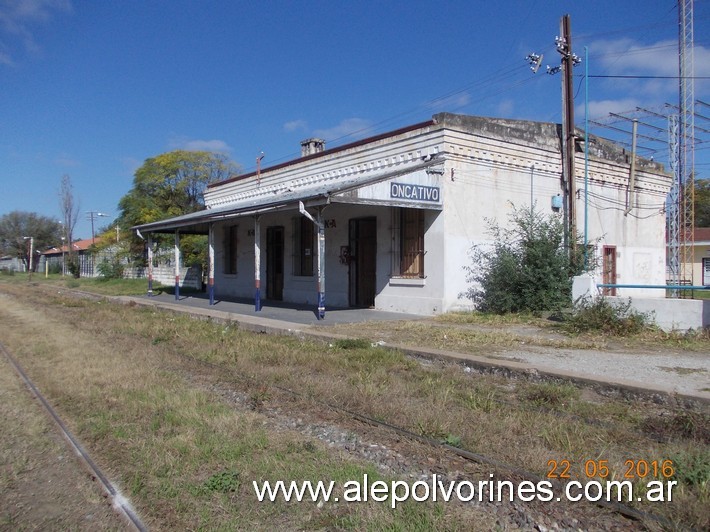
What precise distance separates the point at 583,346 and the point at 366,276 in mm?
8152

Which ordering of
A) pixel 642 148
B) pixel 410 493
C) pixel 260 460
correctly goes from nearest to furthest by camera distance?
pixel 410 493, pixel 260 460, pixel 642 148

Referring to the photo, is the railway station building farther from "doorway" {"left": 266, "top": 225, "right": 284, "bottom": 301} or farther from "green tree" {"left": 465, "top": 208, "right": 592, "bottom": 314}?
"green tree" {"left": 465, "top": 208, "right": 592, "bottom": 314}

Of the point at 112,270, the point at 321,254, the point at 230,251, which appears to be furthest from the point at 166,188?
the point at 321,254

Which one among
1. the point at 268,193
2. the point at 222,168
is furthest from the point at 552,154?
the point at 222,168

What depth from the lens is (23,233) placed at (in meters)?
93.4

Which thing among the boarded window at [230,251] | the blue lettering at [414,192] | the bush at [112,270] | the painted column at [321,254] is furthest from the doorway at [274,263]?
the bush at [112,270]

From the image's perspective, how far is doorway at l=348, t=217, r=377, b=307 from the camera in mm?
16891

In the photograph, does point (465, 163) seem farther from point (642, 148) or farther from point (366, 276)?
point (642, 148)

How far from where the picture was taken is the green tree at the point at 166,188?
4241cm

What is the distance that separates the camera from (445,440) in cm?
501

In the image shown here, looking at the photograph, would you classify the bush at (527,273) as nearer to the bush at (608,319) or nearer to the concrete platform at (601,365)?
the bush at (608,319)

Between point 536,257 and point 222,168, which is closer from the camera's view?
point 536,257

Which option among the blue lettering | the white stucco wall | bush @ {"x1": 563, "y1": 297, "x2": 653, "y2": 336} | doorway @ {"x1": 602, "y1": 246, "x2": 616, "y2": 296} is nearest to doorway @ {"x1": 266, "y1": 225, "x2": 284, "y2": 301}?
the white stucco wall

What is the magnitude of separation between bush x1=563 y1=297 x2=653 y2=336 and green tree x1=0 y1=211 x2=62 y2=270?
96606 millimetres
